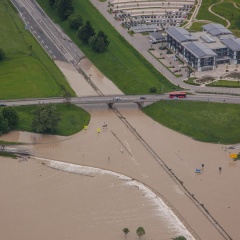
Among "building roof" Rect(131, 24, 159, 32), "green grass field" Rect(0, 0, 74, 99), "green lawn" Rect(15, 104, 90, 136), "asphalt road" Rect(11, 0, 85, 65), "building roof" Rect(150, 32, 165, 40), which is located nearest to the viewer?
"green lawn" Rect(15, 104, 90, 136)

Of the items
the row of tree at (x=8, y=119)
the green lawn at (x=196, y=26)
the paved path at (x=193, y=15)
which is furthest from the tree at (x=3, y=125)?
the paved path at (x=193, y=15)

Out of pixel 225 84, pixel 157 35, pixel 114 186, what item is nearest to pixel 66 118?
pixel 114 186

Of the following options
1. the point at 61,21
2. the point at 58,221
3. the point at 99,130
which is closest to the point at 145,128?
the point at 99,130

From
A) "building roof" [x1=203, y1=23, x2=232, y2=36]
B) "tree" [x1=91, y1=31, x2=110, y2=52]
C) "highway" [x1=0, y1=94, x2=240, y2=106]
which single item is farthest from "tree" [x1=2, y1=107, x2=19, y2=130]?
"building roof" [x1=203, y1=23, x2=232, y2=36]

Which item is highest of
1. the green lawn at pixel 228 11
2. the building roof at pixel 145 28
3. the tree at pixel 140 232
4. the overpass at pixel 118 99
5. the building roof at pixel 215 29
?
the tree at pixel 140 232

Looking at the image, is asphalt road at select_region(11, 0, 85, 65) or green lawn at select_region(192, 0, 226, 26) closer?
asphalt road at select_region(11, 0, 85, 65)

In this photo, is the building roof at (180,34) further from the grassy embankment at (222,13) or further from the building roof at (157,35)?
the grassy embankment at (222,13)

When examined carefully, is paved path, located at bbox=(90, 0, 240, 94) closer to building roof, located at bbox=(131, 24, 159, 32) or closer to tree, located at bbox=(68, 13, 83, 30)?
building roof, located at bbox=(131, 24, 159, 32)
